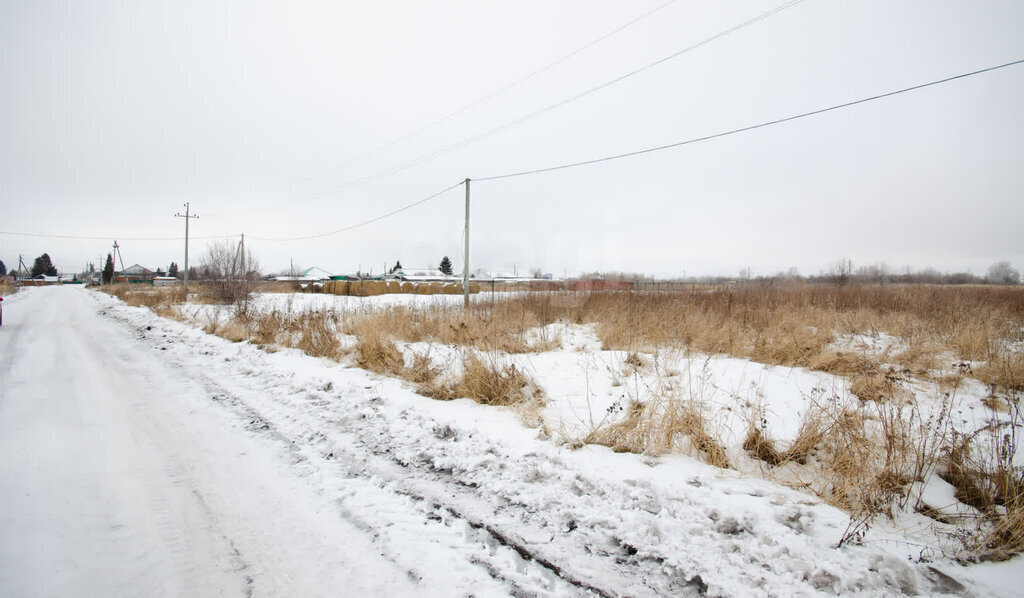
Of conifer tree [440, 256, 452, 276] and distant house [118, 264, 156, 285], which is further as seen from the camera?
conifer tree [440, 256, 452, 276]

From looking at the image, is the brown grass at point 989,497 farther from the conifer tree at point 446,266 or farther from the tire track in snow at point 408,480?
the conifer tree at point 446,266

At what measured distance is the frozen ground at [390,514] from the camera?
2.00 meters

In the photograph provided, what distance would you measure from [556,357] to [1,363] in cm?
946

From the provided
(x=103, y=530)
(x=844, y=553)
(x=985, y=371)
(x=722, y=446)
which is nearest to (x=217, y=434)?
(x=103, y=530)

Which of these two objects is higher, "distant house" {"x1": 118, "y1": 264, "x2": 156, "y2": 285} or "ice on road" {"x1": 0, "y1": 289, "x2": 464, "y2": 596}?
"distant house" {"x1": 118, "y1": 264, "x2": 156, "y2": 285}

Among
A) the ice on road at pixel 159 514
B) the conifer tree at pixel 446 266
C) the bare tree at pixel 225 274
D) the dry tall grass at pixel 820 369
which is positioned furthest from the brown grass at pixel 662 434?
the conifer tree at pixel 446 266

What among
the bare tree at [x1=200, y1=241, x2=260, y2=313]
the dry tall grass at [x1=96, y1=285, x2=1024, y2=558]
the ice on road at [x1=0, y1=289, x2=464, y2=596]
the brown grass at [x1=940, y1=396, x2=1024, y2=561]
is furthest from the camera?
the bare tree at [x1=200, y1=241, x2=260, y2=313]

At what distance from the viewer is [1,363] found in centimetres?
668

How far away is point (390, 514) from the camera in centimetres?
262

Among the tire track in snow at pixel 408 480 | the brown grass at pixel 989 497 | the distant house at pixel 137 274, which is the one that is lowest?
the tire track in snow at pixel 408 480

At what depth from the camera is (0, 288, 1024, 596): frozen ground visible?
2002mm

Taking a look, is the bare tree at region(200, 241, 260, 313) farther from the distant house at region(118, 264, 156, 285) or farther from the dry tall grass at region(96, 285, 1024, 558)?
the distant house at region(118, 264, 156, 285)

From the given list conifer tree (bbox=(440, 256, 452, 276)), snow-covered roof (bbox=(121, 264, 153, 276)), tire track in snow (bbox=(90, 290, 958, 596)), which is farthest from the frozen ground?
snow-covered roof (bbox=(121, 264, 153, 276))

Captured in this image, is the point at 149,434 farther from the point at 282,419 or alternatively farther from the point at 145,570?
the point at 145,570
